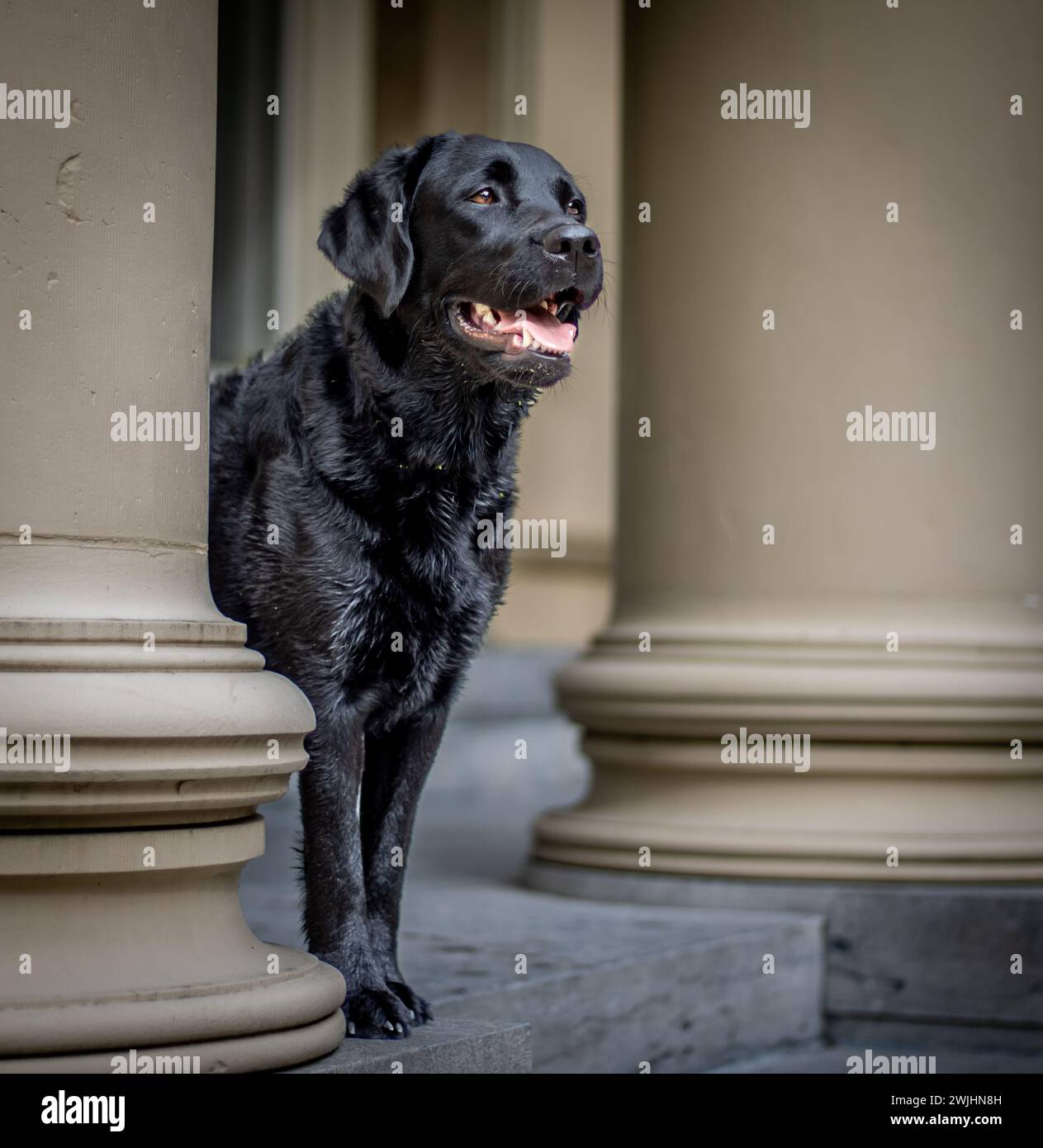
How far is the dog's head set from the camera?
309 cm

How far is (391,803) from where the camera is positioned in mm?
3459

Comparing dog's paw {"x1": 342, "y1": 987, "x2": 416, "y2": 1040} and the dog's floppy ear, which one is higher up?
the dog's floppy ear

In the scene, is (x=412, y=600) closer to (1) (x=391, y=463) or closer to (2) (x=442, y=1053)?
(1) (x=391, y=463)

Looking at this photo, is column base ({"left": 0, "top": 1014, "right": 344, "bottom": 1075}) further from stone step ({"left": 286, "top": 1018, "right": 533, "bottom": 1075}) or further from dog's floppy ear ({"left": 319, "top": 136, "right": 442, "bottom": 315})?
dog's floppy ear ({"left": 319, "top": 136, "right": 442, "bottom": 315})

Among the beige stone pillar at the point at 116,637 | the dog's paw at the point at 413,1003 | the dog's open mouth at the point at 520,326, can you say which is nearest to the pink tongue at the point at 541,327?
the dog's open mouth at the point at 520,326

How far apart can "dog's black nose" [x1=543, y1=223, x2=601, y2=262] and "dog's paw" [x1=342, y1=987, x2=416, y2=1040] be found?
1.37 meters

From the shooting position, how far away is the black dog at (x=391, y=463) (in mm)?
3152

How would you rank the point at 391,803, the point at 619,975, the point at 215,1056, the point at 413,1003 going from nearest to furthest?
the point at 215,1056
the point at 413,1003
the point at 391,803
the point at 619,975

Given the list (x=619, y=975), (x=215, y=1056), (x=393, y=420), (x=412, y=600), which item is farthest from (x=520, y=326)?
(x=619, y=975)

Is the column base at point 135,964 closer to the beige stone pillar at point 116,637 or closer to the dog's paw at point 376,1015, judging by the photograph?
the beige stone pillar at point 116,637

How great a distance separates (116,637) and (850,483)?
2.80m

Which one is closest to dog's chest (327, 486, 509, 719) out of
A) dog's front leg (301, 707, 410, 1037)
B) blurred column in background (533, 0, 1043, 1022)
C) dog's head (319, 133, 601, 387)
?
dog's front leg (301, 707, 410, 1037)
